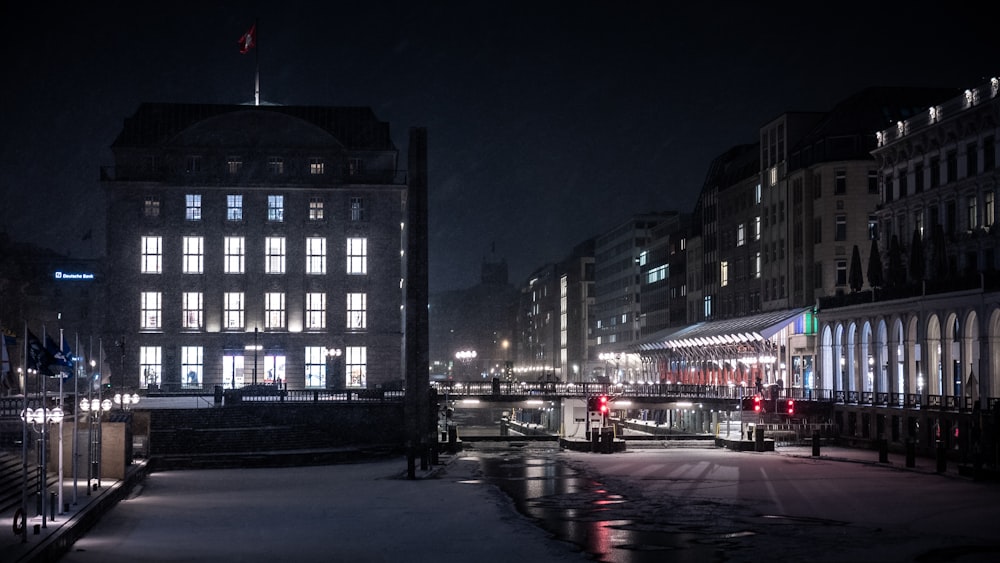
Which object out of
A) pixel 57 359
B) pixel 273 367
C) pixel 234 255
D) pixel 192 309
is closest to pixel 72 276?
pixel 192 309

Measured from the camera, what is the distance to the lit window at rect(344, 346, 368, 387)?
126 metres

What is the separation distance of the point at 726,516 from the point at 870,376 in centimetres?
5089

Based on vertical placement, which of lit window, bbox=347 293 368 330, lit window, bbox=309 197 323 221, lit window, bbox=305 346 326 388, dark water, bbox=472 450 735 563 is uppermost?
lit window, bbox=309 197 323 221

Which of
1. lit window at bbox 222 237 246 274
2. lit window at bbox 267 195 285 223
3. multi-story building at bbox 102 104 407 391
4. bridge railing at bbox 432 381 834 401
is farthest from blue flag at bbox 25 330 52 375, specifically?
lit window at bbox 267 195 285 223

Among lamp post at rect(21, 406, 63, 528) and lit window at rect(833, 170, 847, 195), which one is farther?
lit window at rect(833, 170, 847, 195)

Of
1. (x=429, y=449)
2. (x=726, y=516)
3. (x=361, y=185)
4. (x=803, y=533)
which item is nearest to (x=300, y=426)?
(x=429, y=449)

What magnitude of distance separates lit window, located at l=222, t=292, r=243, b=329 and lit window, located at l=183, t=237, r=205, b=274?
3.60 metres

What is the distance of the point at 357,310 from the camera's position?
126938mm

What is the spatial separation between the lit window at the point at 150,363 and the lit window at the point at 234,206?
13.7m

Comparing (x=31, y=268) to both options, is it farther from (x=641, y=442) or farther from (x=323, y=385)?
(x=641, y=442)

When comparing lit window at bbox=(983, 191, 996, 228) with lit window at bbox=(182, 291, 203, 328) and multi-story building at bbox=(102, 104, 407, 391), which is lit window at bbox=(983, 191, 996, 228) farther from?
lit window at bbox=(182, 291, 203, 328)

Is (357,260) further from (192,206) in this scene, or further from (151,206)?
(151,206)

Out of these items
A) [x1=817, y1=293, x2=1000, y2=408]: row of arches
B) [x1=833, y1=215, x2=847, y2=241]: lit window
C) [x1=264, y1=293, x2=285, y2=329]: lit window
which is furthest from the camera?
[x1=264, y1=293, x2=285, y2=329]: lit window

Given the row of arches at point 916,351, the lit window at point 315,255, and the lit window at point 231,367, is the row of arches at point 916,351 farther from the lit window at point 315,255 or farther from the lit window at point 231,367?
the lit window at point 231,367
